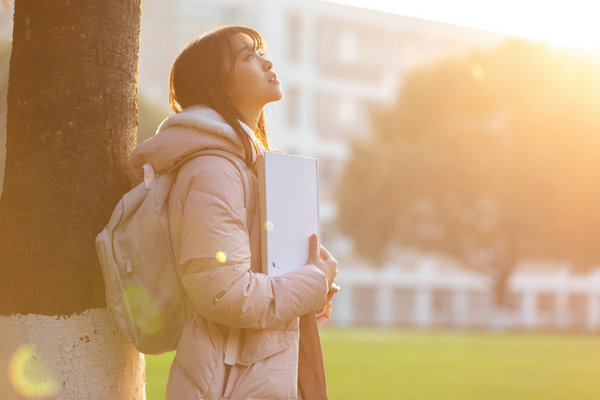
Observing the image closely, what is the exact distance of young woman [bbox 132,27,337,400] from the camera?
240 cm

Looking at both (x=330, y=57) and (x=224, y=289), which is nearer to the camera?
(x=224, y=289)

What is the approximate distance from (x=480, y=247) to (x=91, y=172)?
30.2m

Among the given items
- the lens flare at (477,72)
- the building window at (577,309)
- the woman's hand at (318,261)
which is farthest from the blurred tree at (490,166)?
the woman's hand at (318,261)

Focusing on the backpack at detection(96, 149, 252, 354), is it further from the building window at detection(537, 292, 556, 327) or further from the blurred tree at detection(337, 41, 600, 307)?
the building window at detection(537, 292, 556, 327)

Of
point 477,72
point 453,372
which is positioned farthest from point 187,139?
point 477,72

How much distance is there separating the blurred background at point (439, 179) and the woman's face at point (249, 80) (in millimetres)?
3009

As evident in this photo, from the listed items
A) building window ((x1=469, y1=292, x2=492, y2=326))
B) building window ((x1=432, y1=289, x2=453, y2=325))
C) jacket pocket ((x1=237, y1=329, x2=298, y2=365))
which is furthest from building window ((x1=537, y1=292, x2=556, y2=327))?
jacket pocket ((x1=237, y1=329, x2=298, y2=365))

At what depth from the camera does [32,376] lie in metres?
2.61

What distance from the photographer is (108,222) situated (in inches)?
106

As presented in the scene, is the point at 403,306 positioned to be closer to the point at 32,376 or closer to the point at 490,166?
the point at 490,166

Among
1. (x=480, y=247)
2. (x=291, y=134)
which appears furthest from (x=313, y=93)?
(x=480, y=247)

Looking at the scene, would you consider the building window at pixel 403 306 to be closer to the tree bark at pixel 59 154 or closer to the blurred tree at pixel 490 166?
the blurred tree at pixel 490 166

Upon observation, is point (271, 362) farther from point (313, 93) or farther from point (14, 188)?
point (313, 93)

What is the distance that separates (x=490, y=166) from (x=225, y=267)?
95.4 ft
